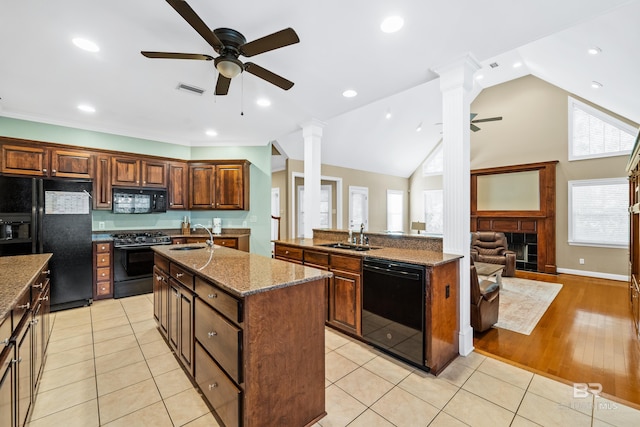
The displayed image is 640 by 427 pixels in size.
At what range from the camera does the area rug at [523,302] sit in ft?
10.8

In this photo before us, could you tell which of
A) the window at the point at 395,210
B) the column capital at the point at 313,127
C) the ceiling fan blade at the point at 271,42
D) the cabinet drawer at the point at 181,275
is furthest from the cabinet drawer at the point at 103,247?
the window at the point at 395,210

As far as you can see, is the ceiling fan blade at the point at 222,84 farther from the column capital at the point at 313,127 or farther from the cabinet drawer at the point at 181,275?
the column capital at the point at 313,127

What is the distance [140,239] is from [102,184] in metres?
1.03

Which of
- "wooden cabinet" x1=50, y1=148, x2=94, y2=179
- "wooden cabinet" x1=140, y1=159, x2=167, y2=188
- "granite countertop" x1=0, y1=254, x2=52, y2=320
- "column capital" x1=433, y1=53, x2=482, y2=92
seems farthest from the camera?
"wooden cabinet" x1=140, y1=159, x2=167, y2=188

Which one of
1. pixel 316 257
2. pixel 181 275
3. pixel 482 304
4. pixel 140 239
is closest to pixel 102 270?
pixel 140 239

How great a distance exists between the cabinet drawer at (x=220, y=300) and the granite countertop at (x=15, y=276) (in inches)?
33.6

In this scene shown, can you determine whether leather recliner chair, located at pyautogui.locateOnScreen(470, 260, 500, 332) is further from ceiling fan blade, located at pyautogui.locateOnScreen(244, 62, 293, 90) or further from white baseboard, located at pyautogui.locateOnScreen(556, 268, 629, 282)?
white baseboard, located at pyautogui.locateOnScreen(556, 268, 629, 282)

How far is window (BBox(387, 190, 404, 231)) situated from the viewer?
9.05 m

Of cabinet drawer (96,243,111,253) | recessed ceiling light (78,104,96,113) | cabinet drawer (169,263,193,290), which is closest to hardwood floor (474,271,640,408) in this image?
cabinet drawer (169,263,193,290)

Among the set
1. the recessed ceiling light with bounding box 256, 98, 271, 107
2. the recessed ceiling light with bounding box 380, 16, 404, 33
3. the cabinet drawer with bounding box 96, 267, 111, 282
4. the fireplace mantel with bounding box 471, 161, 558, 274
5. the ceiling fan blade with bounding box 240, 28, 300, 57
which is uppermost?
the recessed ceiling light with bounding box 256, 98, 271, 107

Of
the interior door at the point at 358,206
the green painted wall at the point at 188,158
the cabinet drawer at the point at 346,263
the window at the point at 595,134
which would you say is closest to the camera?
the cabinet drawer at the point at 346,263

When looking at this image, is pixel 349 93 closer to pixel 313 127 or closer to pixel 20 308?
pixel 313 127

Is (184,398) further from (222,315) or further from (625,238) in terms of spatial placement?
(625,238)

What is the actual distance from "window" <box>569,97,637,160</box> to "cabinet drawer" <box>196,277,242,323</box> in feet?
25.1
